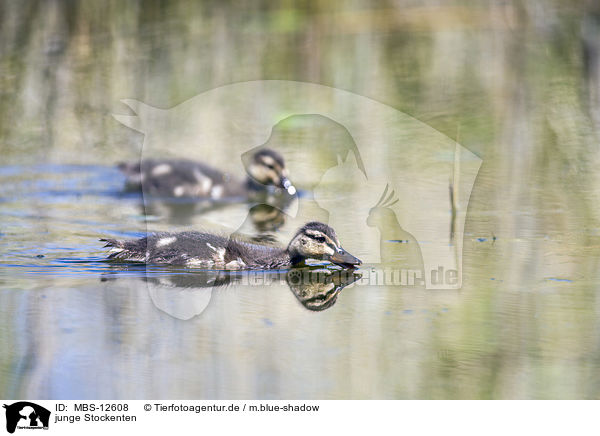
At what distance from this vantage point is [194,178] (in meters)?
5.35

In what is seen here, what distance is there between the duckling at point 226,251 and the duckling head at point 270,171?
4.60 ft

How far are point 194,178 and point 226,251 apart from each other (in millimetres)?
1543

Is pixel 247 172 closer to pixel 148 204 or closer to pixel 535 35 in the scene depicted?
pixel 148 204

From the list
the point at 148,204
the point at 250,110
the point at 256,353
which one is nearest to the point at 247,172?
the point at 250,110

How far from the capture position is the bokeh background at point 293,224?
272 centimetres

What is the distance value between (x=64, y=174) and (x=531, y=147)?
2564mm

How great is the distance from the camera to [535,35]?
633cm

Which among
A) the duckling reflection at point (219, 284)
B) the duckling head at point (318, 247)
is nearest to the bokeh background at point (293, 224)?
the duckling reflection at point (219, 284)
